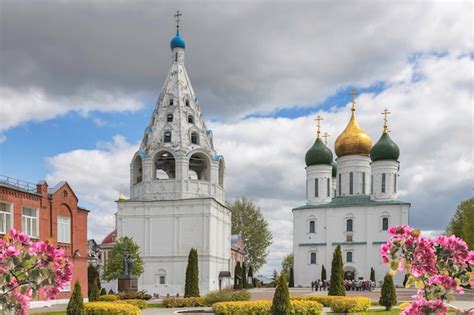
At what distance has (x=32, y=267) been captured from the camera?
6.36 metres

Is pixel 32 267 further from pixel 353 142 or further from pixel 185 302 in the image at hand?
pixel 353 142

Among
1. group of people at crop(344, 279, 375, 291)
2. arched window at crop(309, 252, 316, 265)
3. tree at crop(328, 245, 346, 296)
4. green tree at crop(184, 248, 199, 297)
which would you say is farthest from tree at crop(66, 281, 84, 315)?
arched window at crop(309, 252, 316, 265)

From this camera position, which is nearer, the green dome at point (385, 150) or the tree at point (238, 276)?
the tree at point (238, 276)

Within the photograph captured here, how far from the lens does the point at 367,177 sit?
55719mm

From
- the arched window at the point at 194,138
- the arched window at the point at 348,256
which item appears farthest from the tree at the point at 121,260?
the arched window at the point at 348,256

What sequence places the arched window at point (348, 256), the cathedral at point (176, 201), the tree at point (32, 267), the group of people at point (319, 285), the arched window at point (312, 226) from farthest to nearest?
the arched window at point (312, 226)
the arched window at point (348, 256)
the group of people at point (319, 285)
the cathedral at point (176, 201)
the tree at point (32, 267)

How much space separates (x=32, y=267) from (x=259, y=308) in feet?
43.4

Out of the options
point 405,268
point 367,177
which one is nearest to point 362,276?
point 367,177

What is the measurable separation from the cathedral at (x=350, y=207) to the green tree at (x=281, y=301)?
114 feet

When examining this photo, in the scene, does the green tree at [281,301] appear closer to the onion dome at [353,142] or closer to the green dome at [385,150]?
the green dome at [385,150]

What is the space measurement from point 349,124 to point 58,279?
5304 cm

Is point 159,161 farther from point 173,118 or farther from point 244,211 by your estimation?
point 244,211

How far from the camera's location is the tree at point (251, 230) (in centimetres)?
6241

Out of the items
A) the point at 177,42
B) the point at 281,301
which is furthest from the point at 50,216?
the point at 177,42
